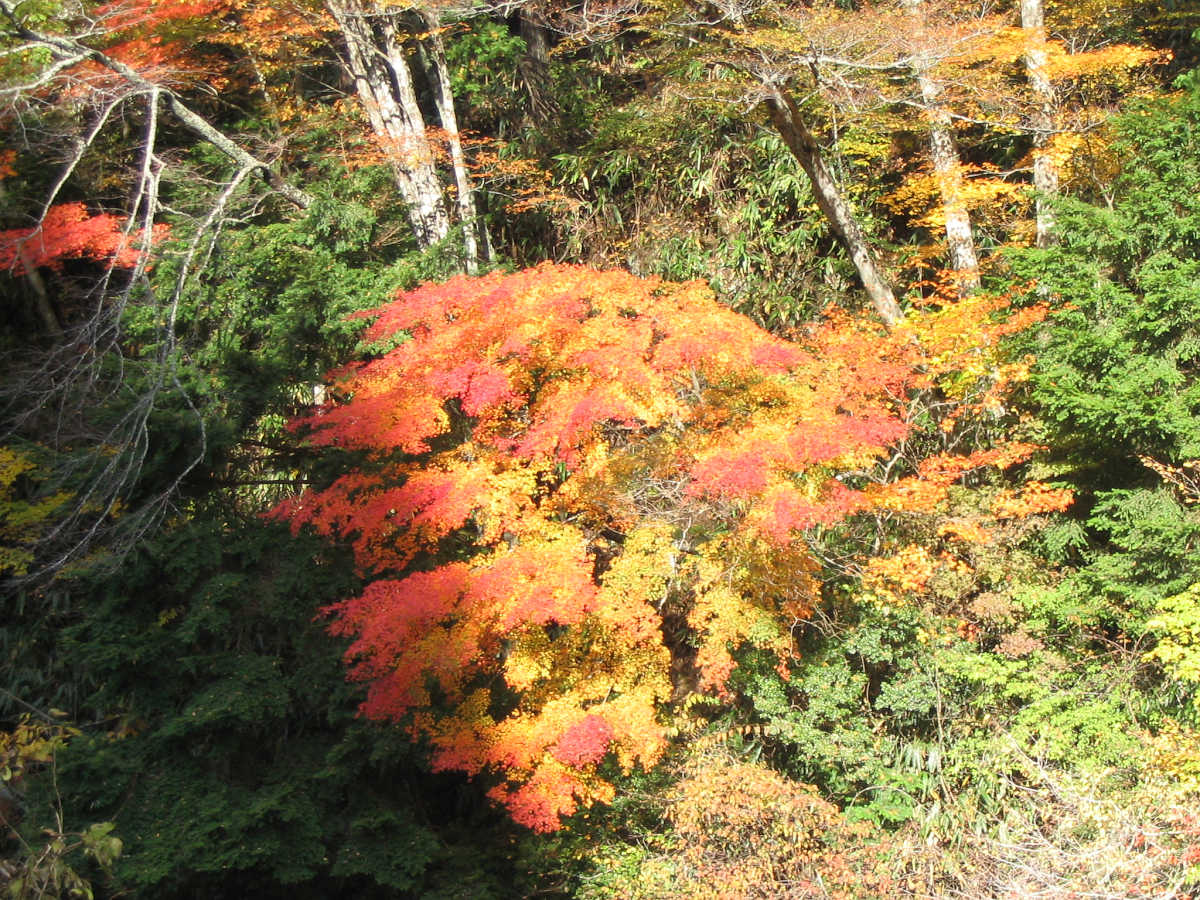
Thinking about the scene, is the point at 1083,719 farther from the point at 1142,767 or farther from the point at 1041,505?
the point at 1041,505

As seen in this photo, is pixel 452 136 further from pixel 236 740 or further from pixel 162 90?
pixel 236 740

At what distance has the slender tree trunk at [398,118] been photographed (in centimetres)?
1198

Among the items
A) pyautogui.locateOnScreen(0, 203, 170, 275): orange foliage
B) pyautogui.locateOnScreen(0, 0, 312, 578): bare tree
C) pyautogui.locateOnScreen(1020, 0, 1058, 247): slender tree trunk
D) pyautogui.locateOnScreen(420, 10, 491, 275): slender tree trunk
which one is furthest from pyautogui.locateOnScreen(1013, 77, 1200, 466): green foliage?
pyautogui.locateOnScreen(0, 203, 170, 275): orange foliage

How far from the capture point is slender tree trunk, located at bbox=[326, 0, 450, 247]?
11984 mm

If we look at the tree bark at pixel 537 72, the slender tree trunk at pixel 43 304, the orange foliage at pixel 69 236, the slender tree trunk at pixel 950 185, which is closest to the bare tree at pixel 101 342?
the orange foliage at pixel 69 236

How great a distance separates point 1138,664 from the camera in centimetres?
841

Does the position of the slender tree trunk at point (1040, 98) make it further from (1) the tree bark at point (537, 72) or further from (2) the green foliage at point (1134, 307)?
(1) the tree bark at point (537, 72)

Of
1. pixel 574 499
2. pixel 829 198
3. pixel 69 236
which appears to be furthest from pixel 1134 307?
pixel 69 236

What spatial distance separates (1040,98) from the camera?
35.6 feet

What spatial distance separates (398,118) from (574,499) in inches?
264

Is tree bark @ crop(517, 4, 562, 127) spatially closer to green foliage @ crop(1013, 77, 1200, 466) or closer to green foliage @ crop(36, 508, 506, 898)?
green foliage @ crop(36, 508, 506, 898)

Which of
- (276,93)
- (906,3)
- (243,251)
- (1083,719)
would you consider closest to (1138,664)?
(1083,719)

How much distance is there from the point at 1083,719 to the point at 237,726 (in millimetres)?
8193

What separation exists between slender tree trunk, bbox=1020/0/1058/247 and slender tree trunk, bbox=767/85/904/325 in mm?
1889
